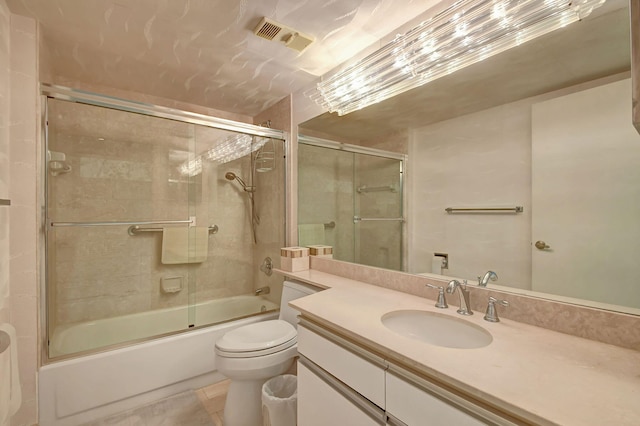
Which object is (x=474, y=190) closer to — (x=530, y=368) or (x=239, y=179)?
(x=530, y=368)

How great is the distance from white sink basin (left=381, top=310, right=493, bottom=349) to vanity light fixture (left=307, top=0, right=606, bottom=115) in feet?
3.61

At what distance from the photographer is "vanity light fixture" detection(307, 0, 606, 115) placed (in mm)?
949

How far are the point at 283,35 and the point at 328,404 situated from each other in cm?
179

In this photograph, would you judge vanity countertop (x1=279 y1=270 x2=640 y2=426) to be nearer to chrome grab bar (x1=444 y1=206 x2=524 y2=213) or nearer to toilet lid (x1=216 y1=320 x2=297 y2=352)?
chrome grab bar (x1=444 y1=206 x2=524 y2=213)

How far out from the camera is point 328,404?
0.99m

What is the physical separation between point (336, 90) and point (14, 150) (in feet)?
5.88

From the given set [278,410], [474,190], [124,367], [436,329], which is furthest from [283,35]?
[124,367]

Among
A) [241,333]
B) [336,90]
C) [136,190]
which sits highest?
[336,90]

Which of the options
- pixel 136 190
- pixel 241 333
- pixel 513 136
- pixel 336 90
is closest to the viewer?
pixel 513 136

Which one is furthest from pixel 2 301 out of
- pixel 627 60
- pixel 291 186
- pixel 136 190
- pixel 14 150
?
pixel 627 60

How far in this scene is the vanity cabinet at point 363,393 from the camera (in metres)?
0.66

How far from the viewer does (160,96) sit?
7.61ft

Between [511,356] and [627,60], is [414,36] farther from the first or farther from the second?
[511,356]

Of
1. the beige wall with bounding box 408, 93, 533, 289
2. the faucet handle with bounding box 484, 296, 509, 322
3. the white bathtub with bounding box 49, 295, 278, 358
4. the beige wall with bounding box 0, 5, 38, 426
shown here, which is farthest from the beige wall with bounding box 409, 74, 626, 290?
the beige wall with bounding box 0, 5, 38, 426
